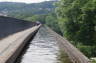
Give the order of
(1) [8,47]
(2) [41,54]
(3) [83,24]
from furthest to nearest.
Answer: (3) [83,24]
(1) [8,47]
(2) [41,54]

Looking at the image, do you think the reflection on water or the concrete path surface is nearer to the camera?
the concrete path surface

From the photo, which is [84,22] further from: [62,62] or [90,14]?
[62,62]

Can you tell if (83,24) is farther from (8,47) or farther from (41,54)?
(41,54)

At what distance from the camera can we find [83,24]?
162 ft

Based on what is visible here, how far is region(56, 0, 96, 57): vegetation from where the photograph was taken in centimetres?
4472

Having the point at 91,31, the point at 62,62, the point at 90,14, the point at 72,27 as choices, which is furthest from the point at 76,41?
the point at 62,62

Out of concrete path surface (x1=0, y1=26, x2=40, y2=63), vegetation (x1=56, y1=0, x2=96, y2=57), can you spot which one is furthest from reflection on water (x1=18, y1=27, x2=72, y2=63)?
vegetation (x1=56, y1=0, x2=96, y2=57)

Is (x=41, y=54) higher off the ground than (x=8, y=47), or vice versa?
(x=8, y=47)

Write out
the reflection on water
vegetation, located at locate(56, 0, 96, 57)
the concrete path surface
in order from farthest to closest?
vegetation, located at locate(56, 0, 96, 57), the reflection on water, the concrete path surface

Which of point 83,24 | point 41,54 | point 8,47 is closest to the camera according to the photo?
point 41,54

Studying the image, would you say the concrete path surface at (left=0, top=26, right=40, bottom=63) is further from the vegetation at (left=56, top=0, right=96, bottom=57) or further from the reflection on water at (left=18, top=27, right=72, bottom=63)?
the vegetation at (left=56, top=0, right=96, bottom=57)

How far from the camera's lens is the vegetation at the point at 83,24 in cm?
4472

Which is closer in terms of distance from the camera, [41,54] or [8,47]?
[41,54]

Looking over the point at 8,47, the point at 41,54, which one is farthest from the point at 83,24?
the point at 41,54
